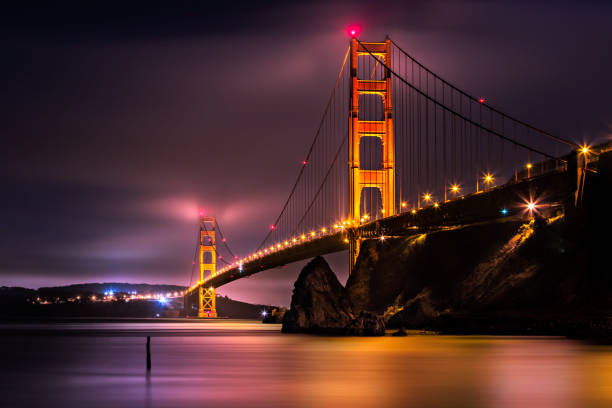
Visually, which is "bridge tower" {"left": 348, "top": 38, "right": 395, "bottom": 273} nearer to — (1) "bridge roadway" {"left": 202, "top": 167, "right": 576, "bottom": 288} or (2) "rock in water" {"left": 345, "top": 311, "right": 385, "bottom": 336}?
(1) "bridge roadway" {"left": 202, "top": 167, "right": 576, "bottom": 288}

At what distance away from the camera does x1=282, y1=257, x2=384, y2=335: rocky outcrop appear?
60812 mm

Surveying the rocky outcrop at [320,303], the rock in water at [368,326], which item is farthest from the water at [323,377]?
the rocky outcrop at [320,303]

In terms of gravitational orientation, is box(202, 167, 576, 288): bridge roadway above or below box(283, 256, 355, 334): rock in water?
above

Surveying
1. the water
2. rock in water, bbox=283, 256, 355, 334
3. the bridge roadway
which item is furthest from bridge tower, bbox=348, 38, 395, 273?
the water

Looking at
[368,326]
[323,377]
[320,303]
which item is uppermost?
[320,303]

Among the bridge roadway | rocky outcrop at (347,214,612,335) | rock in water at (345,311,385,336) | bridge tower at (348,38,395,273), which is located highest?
bridge tower at (348,38,395,273)

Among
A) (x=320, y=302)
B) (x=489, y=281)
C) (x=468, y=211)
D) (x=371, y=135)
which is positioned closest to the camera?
(x=468, y=211)

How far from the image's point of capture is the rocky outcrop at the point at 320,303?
60.8 m

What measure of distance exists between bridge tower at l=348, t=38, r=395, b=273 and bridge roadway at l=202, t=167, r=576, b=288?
2.47 m

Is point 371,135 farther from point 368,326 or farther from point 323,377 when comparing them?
point 323,377

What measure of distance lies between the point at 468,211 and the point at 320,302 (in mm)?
13823

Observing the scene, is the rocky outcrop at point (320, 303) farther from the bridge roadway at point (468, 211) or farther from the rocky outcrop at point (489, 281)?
the bridge roadway at point (468, 211)

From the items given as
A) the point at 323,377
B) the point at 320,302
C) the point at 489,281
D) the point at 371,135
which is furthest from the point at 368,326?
the point at 323,377

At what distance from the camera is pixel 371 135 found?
241ft
